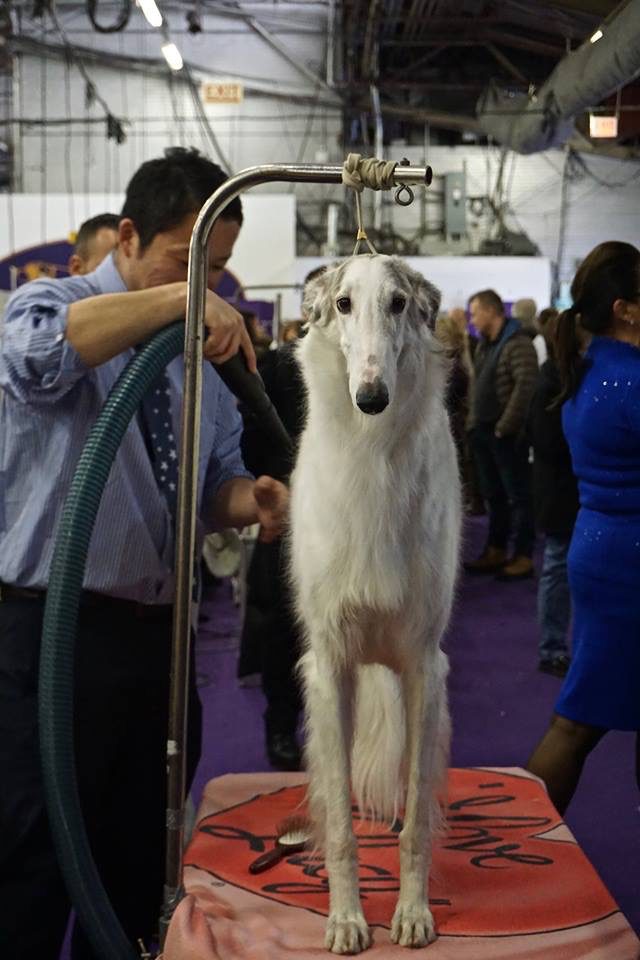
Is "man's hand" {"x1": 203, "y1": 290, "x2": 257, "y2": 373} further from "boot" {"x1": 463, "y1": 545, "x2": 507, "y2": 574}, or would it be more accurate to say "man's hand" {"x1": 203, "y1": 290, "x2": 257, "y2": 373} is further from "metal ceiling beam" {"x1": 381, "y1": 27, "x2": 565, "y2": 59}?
"metal ceiling beam" {"x1": 381, "y1": 27, "x2": 565, "y2": 59}

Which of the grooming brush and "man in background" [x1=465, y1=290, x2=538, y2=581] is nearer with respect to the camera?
the grooming brush

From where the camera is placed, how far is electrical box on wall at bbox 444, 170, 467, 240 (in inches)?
622

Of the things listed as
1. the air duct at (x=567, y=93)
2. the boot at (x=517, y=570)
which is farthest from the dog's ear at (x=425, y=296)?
the boot at (x=517, y=570)

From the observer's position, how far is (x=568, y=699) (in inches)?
108

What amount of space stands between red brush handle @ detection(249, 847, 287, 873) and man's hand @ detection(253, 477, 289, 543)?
2.06ft

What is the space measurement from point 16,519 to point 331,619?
2.01 feet

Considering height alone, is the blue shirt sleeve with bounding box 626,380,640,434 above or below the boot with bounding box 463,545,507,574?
above

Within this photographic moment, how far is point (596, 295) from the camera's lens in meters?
2.77

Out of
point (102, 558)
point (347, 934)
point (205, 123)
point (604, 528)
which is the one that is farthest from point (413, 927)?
point (205, 123)

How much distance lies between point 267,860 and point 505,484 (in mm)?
5700

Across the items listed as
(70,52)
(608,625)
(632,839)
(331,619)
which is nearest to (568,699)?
(608,625)

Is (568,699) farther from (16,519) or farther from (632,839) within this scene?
(16,519)

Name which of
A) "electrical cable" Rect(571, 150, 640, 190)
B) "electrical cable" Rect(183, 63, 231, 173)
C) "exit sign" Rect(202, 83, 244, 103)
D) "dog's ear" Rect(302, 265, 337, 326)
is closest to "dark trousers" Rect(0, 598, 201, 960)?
"dog's ear" Rect(302, 265, 337, 326)

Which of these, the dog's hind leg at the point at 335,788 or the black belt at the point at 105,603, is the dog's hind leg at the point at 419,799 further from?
the black belt at the point at 105,603
